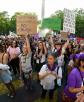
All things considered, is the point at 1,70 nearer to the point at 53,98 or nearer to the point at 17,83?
the point at 53,98

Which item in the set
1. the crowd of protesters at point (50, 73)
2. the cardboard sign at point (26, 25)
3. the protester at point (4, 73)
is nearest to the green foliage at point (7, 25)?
the crowd of protesters at point (50, 73)

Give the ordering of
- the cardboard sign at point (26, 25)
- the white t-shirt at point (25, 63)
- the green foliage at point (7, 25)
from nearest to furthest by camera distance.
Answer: the white t-shirt at point (25, 63) < the cardboard sign at point (26, 25) < the green foliage at point (7, 25)

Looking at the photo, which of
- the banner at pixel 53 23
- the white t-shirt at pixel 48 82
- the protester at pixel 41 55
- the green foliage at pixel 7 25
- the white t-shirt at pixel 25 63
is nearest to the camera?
the white t-shirt at pixel 48 82

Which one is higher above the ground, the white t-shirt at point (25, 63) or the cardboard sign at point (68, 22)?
the cardboard sign at point (68, 22)

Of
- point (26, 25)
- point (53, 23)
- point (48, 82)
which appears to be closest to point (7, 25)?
point (53, 23)

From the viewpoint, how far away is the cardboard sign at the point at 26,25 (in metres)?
13.5

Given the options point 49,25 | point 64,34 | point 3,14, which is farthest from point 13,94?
point 3,14

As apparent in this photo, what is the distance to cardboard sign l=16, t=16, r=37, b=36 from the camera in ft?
44.4

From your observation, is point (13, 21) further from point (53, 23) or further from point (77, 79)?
point (77, 79)

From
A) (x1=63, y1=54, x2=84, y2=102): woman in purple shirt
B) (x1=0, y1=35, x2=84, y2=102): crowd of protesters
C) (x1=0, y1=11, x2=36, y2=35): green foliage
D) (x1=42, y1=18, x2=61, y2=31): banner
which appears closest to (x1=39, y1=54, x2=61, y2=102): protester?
(x1=0, y1=35, x2=84, y2=102): crowd of protesters

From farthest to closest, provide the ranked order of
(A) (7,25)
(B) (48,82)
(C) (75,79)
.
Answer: (A) (7,25)
(B) (48,82)
(C) (75,79)

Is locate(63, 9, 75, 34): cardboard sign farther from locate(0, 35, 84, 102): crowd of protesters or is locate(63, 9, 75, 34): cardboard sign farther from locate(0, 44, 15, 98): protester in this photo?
locate(0, 44, 15, 98): protester

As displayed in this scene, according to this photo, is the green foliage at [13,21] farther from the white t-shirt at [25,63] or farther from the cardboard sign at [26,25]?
the white t-shirt at [25,63]

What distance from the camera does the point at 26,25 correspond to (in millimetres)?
13688
